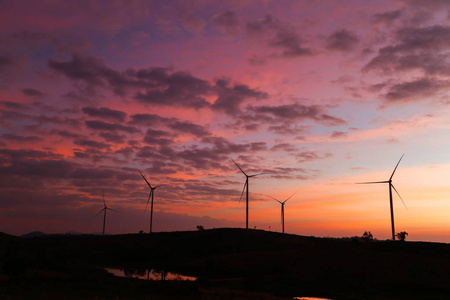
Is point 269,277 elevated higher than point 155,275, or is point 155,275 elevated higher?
point 269,277

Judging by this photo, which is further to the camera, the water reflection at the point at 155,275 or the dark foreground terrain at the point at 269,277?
the water reflection at the point at 155,275

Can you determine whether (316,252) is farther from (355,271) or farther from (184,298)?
(184,298)

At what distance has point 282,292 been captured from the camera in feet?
183

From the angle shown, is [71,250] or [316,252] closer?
[316,252]

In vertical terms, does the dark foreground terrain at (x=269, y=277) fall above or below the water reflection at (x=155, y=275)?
above

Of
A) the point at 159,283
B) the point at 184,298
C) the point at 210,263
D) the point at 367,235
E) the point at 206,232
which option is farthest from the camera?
the point at 367,235

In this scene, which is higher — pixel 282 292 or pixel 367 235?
pixel 367 235

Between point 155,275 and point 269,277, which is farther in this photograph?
point 155,275

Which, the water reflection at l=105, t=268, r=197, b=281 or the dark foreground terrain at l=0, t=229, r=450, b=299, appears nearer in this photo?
the dark foreground terrain at l=0, t=229, r=450, b=299

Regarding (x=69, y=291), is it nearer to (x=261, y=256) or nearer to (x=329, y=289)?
(x=329, y=289)

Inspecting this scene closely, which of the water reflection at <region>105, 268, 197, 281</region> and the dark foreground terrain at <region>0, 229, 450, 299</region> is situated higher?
the dark foreground terrain at <region>0, 229, 450, 299</region>

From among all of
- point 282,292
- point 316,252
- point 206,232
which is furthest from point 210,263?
point 206,232

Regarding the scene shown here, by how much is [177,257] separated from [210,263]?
32.4 m

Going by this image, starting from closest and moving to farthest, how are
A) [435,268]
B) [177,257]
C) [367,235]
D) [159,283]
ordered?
[159,283] < [435,268] < [177,257] < [367,235]
